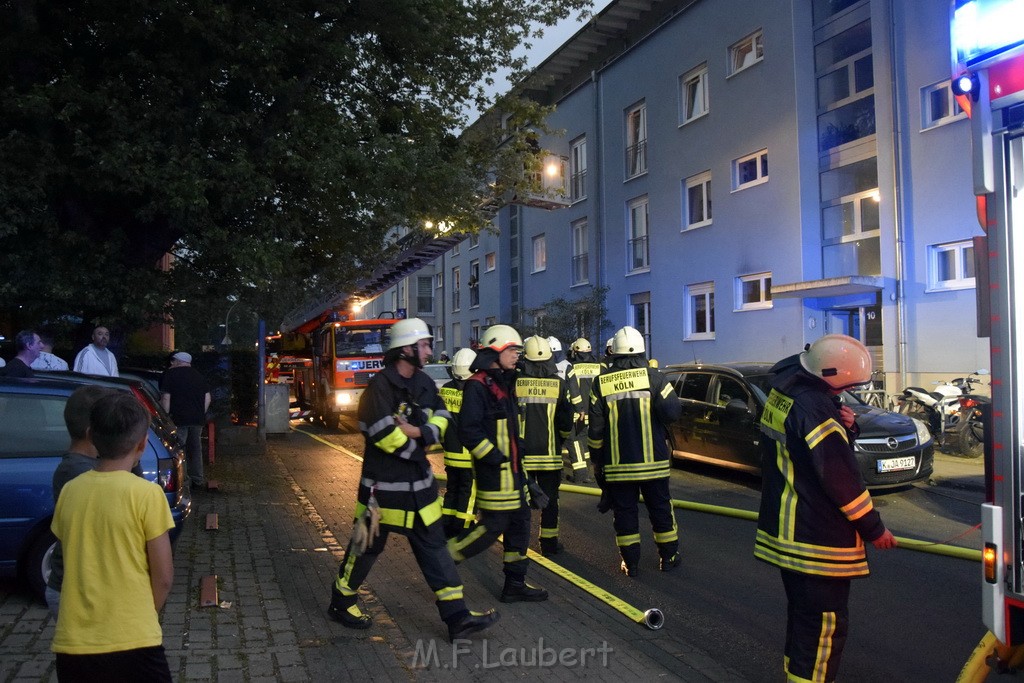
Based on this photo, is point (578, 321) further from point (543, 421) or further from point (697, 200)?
point (543, 421)

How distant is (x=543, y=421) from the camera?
22.8ft

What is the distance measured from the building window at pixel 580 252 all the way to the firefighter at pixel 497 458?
20.8m

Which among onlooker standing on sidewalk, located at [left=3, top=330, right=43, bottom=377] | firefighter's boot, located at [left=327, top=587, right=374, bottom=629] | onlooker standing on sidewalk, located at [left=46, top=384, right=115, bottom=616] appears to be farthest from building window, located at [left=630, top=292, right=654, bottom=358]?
onlooker standing on sidewalk, located at [left=46, top=384, right=115, bottom=616]

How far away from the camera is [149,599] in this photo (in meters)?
2.85

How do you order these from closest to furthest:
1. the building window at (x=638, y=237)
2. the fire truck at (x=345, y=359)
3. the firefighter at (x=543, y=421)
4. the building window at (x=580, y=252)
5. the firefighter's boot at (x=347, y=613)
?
the firefighter's boot at (x=347, y=613)
the firefighter at (x=543, y=421)
the fire truck at (x=345, y=359)
the building window at (x=638, y=237)
the building window at (x=580, y=252)

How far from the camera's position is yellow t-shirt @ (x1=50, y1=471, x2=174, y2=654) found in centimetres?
276

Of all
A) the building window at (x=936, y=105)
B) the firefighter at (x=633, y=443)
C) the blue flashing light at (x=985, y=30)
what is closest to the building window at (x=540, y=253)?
the building window at (x=936, y=105)

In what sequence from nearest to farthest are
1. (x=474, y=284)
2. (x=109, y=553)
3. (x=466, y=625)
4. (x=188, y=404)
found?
(x=109, y=553), (x=466, y=625), (x=188, y=404), (x=474, y=284)

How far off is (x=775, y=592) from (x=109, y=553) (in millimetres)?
4827

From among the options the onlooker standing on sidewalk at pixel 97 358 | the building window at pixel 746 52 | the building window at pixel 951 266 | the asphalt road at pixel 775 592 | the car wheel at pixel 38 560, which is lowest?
the asphalt road at pixel 775 592

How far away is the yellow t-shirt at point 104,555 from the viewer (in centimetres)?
276

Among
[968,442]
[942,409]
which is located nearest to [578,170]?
[942,409]

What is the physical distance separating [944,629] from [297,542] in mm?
5221

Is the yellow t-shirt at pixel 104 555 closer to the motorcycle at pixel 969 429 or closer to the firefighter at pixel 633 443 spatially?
the firefighter at pixel 633 443
